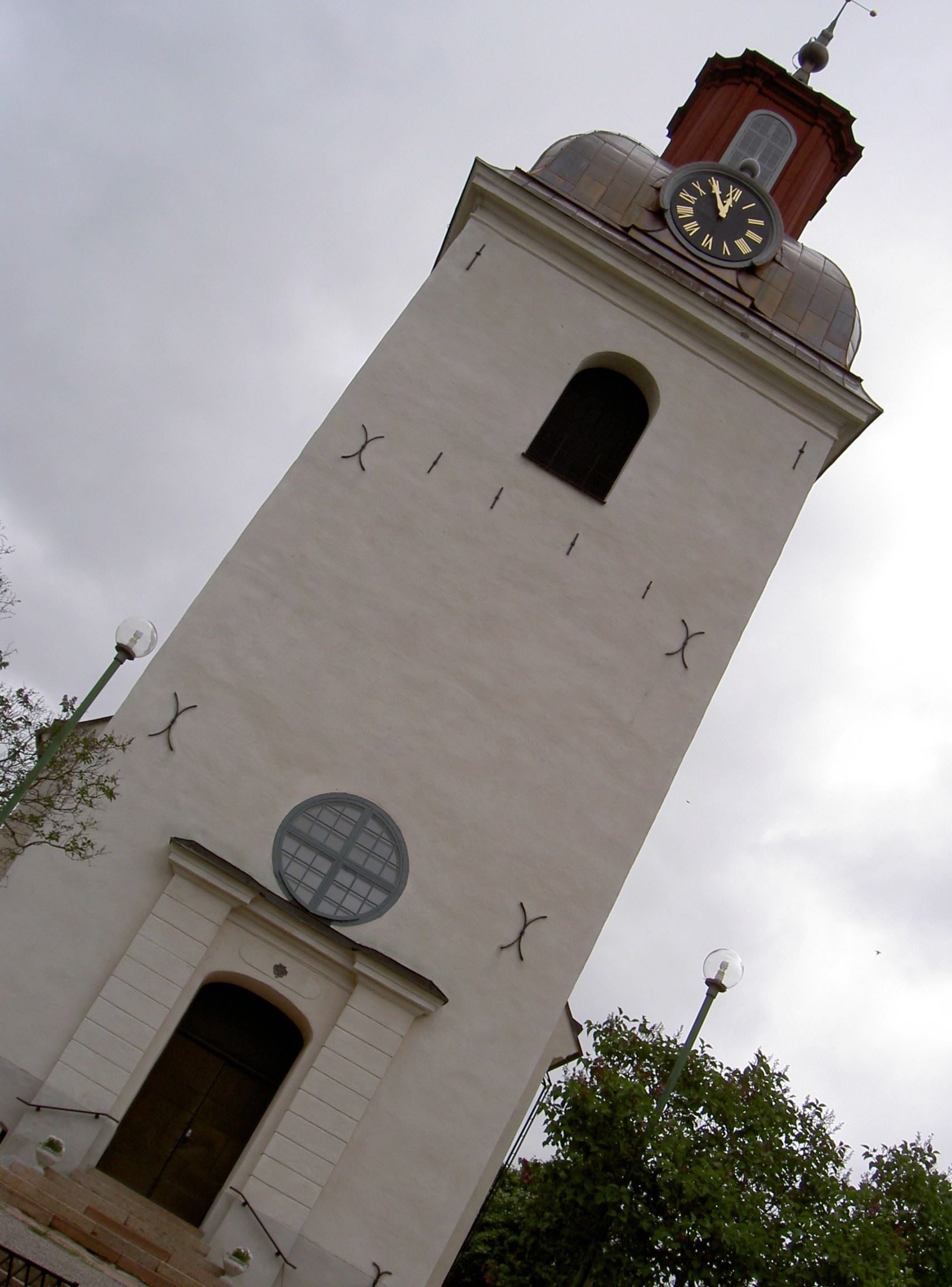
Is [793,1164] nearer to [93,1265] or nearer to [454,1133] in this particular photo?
[454,1133]

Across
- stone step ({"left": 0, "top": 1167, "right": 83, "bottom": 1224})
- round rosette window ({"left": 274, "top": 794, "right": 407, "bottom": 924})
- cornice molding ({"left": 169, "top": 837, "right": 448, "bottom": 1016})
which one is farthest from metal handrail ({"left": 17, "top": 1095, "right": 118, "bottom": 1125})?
round rosette window ({"left": 274, "top": 794, "right": 407, "bottom": 924})

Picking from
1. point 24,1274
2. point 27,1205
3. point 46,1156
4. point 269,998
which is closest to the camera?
point 24,1274

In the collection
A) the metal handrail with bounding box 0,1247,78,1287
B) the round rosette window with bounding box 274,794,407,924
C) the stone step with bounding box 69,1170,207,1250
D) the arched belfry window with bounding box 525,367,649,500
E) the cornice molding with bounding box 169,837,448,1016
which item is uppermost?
the arched belfry window with bounding box 525,367,649,500

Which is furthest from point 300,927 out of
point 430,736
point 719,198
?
point 719,198

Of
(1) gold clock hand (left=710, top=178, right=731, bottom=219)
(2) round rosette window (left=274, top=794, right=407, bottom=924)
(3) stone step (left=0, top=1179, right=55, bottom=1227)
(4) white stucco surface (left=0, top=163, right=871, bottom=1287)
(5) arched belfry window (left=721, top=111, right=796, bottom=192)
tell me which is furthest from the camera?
(5) arched belfry window (left=721, top=111, right=796, bottom=192)

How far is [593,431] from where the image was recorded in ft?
52.5

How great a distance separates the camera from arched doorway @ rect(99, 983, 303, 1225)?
11180 mm

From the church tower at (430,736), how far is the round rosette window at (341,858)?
0.03 m

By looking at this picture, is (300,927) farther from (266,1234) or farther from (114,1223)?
(114,1223)

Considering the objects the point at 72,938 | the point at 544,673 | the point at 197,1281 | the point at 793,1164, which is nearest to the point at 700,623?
the point at 544,673

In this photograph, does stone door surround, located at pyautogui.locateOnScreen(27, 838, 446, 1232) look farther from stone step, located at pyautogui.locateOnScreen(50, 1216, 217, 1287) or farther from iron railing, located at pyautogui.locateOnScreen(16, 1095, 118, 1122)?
stone step, located at pyautogui.locateOnScreen(50, 1216, 217, 1287)

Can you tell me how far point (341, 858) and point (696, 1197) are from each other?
4669mm

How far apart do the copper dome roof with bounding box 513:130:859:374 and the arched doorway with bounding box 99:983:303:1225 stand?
1135 cm

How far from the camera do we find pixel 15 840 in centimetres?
1081
